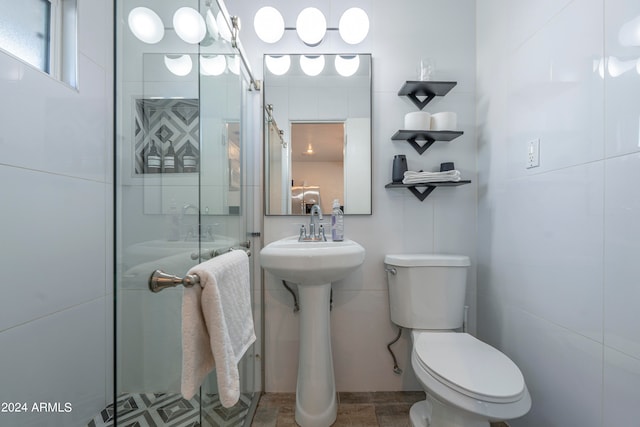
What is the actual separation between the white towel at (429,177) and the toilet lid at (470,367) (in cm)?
73

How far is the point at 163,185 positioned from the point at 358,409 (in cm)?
140

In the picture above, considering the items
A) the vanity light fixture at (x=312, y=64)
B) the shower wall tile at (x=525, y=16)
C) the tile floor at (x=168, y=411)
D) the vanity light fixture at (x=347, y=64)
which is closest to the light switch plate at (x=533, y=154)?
the shower wall tile at (x=525, y=16)

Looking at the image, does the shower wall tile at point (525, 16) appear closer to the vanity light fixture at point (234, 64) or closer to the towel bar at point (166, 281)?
the vanity light fixture at point (234, 64)

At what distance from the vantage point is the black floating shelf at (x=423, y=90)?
1.42 m

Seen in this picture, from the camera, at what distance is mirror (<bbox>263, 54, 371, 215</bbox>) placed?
1537 millimetres

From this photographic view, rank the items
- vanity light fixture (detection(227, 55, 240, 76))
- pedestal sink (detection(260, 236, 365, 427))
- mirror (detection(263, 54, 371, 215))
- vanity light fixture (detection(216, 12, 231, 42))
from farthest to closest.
A: mirror (detection(263, 54, 371, 215)) < pedestal sink (detection(260, 236, 365, 427)) < vanity light fixture (detection(227, 55, 240, 76)) < vanity light fixture (detection(216, 12, 231, 42))

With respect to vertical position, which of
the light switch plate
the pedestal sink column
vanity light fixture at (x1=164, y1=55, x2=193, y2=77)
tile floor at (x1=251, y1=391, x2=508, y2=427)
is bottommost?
tile floor at (x1=251, y1=391, x2=508, y2=427)

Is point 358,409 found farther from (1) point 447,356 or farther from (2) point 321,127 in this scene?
(2) point 321,127

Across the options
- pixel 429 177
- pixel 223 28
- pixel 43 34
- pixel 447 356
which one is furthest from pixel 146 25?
pixel 447 356

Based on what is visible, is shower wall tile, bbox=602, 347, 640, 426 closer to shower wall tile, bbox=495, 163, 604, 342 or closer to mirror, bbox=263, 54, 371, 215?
shower wall tile, bbox=495, 163, 604, 342

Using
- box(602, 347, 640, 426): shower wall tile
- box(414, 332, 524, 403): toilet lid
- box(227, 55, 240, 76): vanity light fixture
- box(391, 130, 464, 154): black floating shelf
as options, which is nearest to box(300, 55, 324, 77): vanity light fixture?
box(227, 55, 240, 76): vanity light fixture

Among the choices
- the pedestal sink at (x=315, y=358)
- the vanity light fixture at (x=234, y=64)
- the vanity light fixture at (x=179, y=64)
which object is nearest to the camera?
the vanity light fixture at (x=179, y=64)

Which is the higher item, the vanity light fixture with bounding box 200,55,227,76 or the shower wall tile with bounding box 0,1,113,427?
the vanity light fixture with bounding box 200,55,227,76

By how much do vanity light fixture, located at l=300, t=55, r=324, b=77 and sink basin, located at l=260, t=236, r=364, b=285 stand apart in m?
1.01
